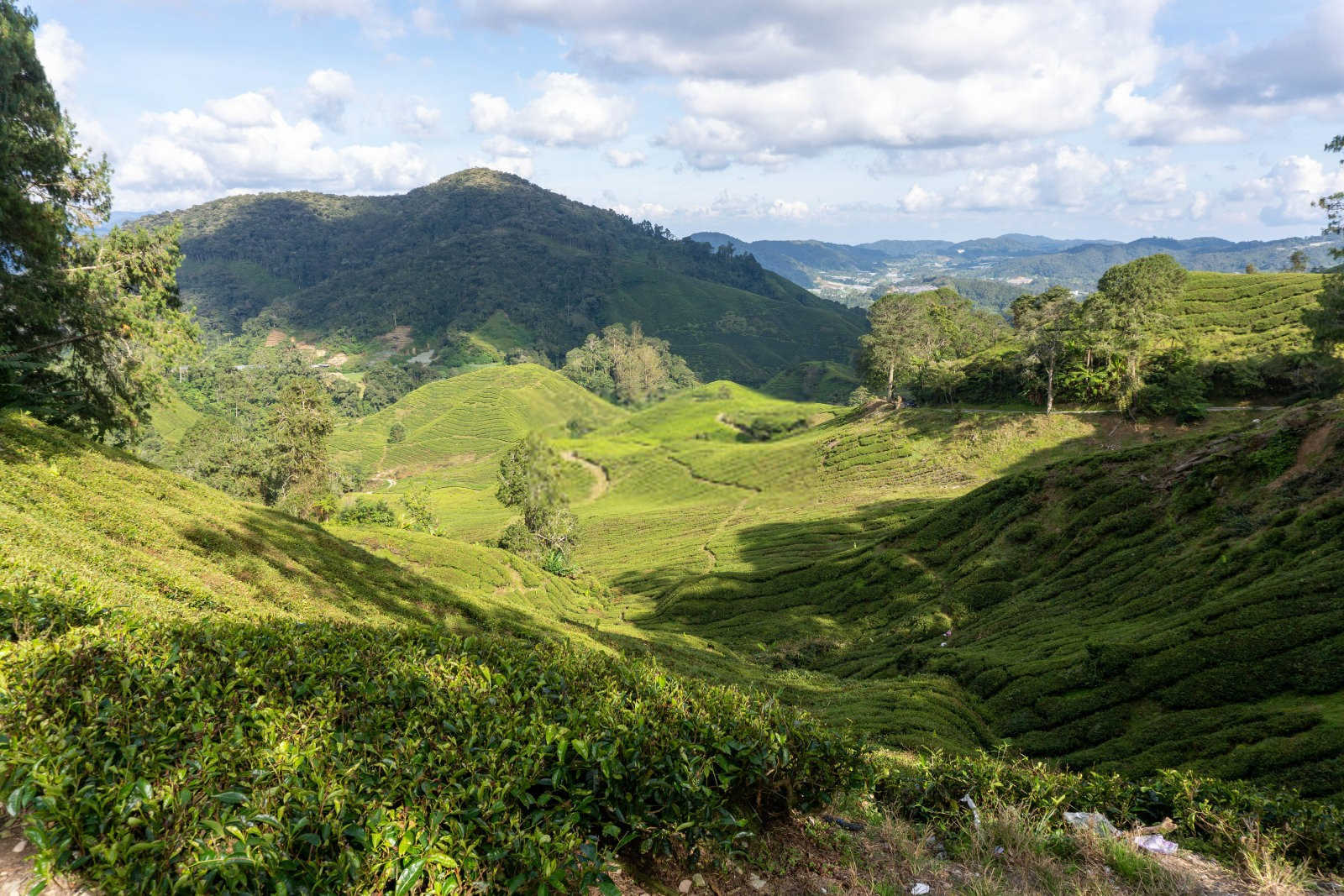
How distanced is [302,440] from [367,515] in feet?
32.4

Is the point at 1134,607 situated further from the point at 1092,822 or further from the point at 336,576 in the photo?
the point at 336,576

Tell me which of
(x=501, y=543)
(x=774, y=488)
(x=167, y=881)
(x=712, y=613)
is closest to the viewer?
(x=167, y=881)

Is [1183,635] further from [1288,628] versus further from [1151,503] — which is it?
[1151,503]

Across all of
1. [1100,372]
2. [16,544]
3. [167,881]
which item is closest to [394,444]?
[1100,372]

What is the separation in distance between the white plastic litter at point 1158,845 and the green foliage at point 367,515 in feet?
207

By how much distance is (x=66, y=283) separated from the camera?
26531mm

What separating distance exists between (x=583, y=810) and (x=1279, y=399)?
275ft

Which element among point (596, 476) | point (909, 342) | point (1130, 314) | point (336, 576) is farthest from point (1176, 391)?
point (596, 476)

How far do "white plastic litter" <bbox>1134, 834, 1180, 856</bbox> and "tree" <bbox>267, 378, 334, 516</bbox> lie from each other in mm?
64000

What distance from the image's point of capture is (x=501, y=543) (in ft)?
223

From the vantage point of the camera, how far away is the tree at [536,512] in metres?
55.8

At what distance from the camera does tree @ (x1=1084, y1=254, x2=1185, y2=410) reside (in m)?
65.8

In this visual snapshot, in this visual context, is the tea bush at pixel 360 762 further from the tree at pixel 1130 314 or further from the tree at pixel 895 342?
the tree at pixel 895 342

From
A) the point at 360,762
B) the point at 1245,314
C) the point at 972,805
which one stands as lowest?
the point at 972,805
